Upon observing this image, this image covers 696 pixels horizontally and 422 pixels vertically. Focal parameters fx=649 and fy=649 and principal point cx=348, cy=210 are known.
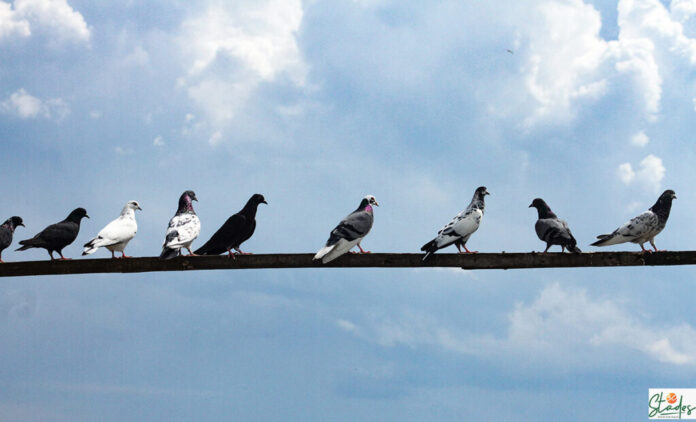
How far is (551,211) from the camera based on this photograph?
36.0 feet

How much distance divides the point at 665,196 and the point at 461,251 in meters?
4.35

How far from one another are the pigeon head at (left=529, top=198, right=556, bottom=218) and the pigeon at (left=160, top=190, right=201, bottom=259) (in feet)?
18.8

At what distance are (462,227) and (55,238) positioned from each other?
642 centimetres

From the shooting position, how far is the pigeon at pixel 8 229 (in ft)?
33.7

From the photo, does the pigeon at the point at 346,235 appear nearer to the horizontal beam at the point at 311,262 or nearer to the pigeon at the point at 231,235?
the horizontal beam at the point at 311,262

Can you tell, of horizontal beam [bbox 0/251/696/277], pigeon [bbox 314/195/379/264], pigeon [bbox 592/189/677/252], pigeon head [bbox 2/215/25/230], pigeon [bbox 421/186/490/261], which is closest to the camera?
pigeon [bbox 314/195/379/264]

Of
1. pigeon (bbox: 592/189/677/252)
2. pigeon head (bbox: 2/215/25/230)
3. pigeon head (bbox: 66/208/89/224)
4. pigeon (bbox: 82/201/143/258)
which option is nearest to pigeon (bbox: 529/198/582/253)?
pigeon (bbox: 592/189/677/252)

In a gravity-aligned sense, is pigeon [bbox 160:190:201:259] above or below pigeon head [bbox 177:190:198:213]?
below

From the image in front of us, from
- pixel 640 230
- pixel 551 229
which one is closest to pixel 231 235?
pixel 551 229

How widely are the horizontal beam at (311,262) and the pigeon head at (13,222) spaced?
1.70 meters

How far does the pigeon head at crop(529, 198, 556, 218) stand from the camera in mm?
10963

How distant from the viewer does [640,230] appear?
35.0 feet

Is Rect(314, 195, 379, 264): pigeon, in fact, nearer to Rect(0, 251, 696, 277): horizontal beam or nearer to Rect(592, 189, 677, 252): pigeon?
Rect(0, 251, 696, 277): horizontal beam

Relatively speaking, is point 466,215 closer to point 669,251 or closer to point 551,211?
point 551,211
